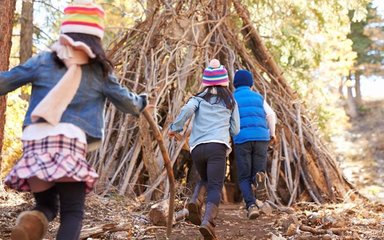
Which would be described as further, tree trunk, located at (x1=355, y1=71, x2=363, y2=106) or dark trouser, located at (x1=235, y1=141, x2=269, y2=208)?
tree trunk, located at (x1=355, y1=71, x2=363, y2=106)

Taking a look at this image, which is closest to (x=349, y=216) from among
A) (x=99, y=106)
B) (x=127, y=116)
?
(x=127, y=116)

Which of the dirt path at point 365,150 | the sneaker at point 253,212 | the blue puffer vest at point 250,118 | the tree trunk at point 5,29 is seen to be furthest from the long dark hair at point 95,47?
the dirt path at point 365,150

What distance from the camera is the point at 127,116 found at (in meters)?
7.79

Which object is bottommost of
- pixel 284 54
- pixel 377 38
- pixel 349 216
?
pixel 349 216

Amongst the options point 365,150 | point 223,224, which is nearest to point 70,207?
point 223,224

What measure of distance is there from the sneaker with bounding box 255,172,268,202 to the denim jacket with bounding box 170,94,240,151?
1.45 m

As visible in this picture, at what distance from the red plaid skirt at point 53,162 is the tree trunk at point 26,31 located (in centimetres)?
1009

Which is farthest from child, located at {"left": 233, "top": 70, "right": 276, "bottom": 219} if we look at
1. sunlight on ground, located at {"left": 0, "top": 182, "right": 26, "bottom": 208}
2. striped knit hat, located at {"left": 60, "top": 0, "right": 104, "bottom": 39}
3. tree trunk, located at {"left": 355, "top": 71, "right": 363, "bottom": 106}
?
tree trunk, located at {"left": 355, "top": 71, "right": 363, "bottom": 106}

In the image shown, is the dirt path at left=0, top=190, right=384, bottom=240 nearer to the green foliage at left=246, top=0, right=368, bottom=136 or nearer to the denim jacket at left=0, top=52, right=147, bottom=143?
the denim jacket at left=0, top=52, right=147, bottom=143

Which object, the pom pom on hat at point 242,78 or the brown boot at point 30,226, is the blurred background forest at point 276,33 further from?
the brown boot at point 30,226

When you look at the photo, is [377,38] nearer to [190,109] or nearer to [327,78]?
[327,78]

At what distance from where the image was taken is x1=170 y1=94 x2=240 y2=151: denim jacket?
202 inches

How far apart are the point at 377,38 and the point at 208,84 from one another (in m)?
24.2

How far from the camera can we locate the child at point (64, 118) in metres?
2.95
